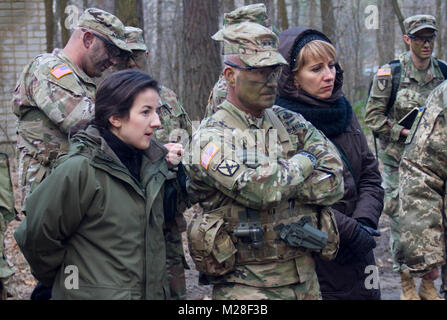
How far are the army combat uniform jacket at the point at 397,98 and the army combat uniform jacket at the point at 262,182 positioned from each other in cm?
394

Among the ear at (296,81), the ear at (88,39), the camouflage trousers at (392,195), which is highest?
the ear at (88,39)

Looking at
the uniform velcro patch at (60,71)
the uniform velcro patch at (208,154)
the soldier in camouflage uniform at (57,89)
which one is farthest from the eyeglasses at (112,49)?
the uniform velcro patch at (208,154)

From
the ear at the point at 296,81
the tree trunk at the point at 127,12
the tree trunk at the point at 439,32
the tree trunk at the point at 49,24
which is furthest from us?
the tree trunk at the point at 439,32

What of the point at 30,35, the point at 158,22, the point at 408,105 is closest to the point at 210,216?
the point at 408,105

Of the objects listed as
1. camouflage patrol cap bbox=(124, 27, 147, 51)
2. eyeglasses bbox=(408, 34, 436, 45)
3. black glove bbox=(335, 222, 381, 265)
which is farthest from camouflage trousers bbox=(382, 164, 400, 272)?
camouflage patrol cap bbox=(124, 27, 147, 51)

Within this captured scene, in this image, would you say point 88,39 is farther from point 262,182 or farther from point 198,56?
point 198,56

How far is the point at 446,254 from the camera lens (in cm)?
387

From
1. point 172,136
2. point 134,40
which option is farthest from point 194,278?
point 134,40

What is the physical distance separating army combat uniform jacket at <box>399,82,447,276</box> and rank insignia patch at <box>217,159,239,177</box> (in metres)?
1.24

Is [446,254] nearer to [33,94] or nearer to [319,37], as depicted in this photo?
[319,37]

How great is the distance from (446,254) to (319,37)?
151 centimetres

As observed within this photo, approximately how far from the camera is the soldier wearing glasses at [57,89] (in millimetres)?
4492

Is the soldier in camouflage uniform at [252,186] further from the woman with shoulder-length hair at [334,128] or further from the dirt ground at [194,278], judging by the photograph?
the dirt ground at [194,278]

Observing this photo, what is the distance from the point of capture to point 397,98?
738 centimetres
